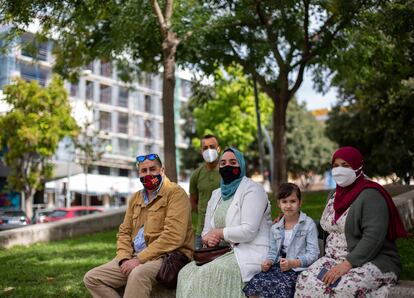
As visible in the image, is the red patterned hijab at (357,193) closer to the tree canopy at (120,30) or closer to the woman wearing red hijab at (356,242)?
the woman wearing red hijab at (356,242)

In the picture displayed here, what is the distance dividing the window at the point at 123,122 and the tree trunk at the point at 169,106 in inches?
1772

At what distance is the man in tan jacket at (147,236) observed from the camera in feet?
17.9

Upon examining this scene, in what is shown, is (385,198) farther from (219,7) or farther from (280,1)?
(219,7)

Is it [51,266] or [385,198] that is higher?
[385,198]

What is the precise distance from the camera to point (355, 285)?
4.41m

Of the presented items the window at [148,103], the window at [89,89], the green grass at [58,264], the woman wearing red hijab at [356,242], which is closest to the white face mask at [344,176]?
the woman wearing red hijab at [356,242]

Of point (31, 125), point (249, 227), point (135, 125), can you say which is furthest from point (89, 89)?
point (249, 227)

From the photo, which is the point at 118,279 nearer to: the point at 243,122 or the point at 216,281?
the point at 216,281

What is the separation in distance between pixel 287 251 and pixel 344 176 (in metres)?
0.84

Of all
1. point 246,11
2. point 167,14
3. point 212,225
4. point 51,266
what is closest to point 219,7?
point 246,11

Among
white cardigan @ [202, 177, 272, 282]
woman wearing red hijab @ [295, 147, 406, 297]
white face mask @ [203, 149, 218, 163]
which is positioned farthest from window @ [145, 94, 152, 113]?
woman wearing red hijab @ [295, 147, 406, 297]

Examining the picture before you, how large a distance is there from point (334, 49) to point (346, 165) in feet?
38.1

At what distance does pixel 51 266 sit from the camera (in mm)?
10039

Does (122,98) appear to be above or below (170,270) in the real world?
above
